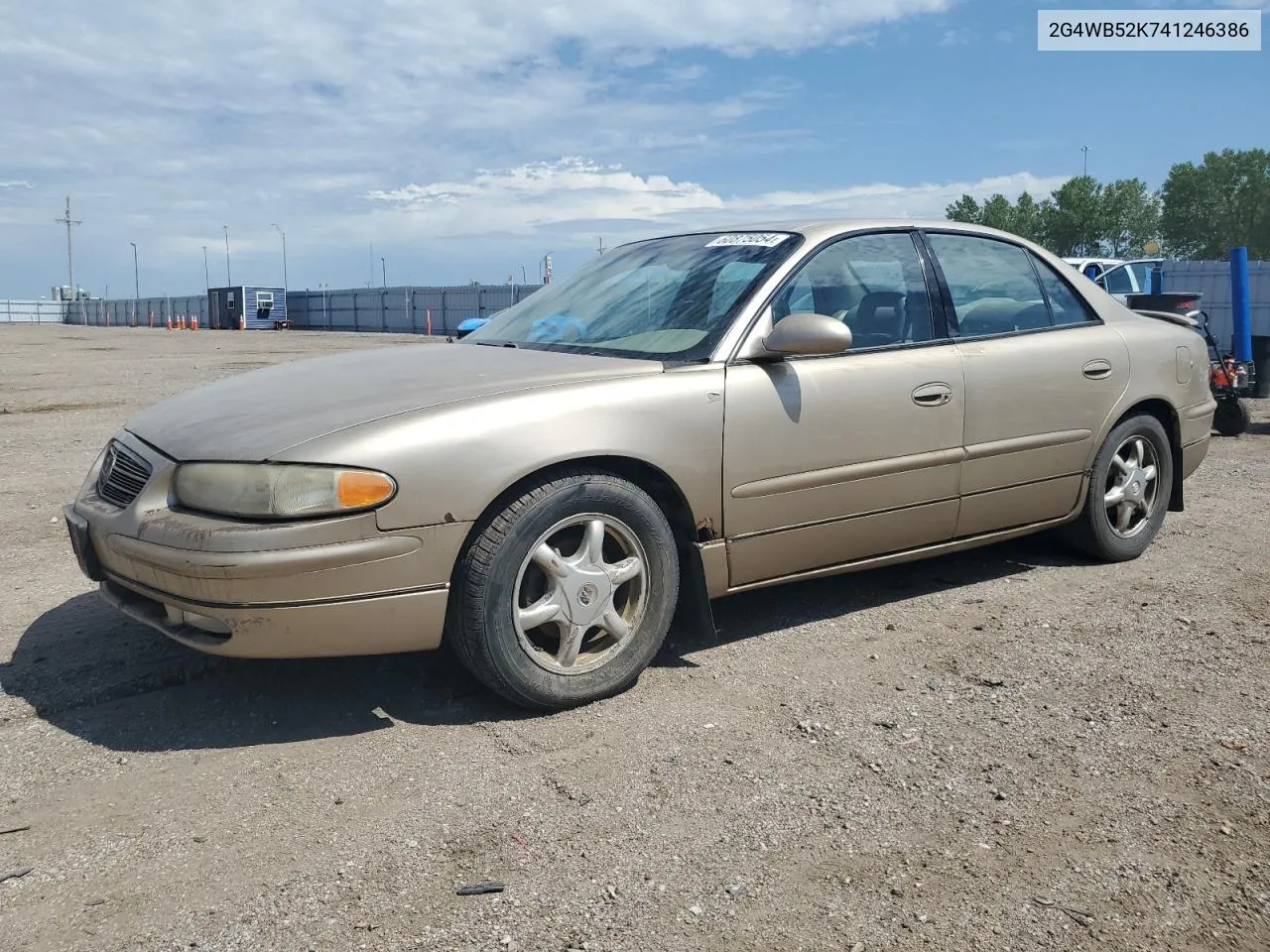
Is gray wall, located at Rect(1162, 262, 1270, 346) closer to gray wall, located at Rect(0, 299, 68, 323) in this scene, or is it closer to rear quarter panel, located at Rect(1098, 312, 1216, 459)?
rear quarter panel, located at Rect(1098, 312, 1216, 459)

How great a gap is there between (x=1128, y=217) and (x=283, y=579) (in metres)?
101

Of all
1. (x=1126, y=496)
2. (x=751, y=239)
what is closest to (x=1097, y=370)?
(x=1126, y=496)

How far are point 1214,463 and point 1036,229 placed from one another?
91117 mm

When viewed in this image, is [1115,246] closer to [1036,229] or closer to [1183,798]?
[1036,229]

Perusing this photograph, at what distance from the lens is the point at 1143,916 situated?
2283 mm

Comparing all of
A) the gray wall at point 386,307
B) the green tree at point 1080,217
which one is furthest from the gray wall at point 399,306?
the green tree at point 1080,217

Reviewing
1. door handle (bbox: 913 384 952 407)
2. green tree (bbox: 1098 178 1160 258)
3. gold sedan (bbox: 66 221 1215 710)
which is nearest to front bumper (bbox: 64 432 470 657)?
gold sedan (bbox: 66 221 1215 710)

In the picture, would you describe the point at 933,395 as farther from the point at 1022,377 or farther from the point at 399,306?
the point at 399,306

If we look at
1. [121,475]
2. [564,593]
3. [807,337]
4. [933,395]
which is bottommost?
[564,593]

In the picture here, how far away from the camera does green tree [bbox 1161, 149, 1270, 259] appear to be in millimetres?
Answer: 85438

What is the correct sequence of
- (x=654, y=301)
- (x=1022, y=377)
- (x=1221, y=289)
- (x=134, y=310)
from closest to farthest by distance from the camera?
(x=654, y=301) < (x=1022, y=377) < (x=1221, y=289) < (x=134, y=310)

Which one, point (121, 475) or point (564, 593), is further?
point (121, 475)

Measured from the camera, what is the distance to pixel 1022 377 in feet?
14.6

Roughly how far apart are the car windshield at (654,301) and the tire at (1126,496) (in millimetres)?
1882
